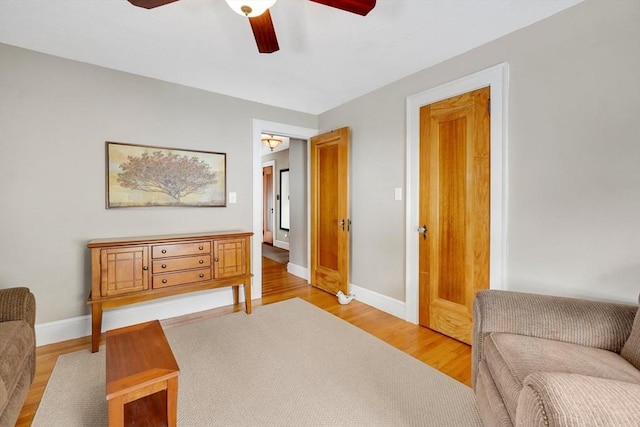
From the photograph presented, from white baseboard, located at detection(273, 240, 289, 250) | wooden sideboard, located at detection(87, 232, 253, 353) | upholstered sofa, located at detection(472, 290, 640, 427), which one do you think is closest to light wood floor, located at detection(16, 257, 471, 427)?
wooden sideboard, located at detection(87, 232, 253, 353)

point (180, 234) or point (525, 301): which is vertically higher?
point (180, 234)

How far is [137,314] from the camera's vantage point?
2.72m

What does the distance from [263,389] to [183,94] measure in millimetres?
2803

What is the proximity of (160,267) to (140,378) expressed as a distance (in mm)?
1417

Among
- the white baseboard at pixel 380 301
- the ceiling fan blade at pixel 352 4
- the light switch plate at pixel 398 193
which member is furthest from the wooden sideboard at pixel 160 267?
the ceiling fan blade at pixel 352 4

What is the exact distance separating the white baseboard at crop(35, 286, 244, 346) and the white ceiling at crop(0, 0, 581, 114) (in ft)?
7.23

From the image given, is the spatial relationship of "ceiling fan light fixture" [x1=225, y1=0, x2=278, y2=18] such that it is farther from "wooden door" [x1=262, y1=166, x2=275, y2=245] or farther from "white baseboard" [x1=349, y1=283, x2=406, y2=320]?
"wooden door" [x1=262, y1=166, x2=275, y2=245]

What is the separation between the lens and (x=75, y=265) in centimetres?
246

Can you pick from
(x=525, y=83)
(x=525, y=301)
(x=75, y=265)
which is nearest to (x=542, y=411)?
(x=525, y=301)

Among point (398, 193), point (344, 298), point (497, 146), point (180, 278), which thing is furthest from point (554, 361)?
point (180, 278)

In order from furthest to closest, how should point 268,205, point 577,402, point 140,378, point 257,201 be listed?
point 268,205 → point 257,201 → point 140,378 → point 577,402

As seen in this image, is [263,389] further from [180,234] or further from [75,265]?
[75,265]

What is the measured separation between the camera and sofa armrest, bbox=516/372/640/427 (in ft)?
2.16

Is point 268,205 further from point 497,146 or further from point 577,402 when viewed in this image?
point 577,402
